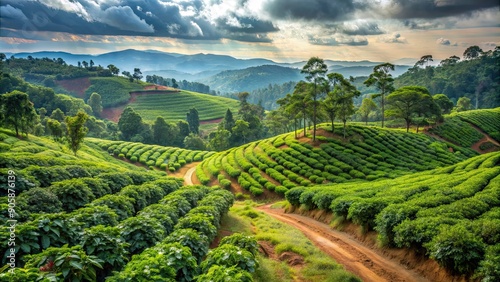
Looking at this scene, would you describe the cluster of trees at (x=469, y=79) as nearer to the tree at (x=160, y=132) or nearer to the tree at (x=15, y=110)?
the tree at (x=160, y=132)

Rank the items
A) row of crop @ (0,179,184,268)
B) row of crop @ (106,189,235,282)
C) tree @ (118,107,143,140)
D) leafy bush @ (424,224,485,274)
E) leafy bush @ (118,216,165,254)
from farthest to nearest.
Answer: tree @ (118,107,143,140) → leafy bush @ (424,224,485,274) → leafy bush @ (118,216,165,254) → row of crop @ (0,179,184,268) → row of crop @ (106,189,235,282)

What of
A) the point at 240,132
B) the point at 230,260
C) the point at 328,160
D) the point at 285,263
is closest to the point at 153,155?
the point at 240,132

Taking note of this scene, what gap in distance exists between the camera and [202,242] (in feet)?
34.5

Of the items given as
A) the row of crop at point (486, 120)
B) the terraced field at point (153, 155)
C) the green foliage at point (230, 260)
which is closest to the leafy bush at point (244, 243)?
the green foliage at point (230, 260)

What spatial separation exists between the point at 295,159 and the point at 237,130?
3686 cm

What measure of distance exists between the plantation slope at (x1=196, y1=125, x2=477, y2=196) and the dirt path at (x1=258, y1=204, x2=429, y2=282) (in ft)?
55.3

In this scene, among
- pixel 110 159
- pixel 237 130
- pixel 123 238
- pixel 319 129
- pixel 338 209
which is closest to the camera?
pixel 123 238

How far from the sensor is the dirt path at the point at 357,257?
13.0 metres

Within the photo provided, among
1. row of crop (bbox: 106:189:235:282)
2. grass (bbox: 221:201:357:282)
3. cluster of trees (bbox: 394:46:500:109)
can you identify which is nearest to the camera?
row of crop (bbox: 106:189:235:282)

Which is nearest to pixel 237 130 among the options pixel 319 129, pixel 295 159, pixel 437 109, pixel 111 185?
pixel 319 129

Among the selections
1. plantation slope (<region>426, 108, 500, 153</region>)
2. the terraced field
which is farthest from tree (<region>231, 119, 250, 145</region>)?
plantation slope (<region>426, 108, 500, 153</region>)

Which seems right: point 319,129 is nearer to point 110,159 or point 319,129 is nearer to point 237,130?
point 237,130

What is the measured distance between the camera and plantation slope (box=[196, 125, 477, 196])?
37500 mm

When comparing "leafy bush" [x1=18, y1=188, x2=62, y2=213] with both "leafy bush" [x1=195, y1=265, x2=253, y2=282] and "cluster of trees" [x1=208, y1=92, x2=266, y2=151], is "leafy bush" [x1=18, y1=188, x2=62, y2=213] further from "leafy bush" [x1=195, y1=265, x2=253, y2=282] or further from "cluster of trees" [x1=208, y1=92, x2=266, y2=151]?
"cluster of trees" [x1=208, y1=92, x2=266, y2=151]
